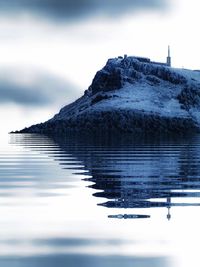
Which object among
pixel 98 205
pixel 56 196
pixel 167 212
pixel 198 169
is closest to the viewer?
pixel 167 212

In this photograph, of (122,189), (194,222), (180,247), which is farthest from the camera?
(122,189)

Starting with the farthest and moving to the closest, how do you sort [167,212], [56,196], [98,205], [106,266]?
[56,196]
[98,205]
[167,212]
[106,266]

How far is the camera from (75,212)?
2161cm

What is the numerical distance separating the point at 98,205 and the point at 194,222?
4.64 meters

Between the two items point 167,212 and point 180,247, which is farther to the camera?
point 167,212

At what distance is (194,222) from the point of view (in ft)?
63.1

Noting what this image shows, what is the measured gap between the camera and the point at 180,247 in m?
15.9

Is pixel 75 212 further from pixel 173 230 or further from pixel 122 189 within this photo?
pixel 122 189

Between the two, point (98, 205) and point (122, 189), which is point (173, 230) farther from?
point (122, 189)

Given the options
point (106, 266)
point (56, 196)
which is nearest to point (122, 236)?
point (106, 266)

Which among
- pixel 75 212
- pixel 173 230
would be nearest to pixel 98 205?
pixel 75 212

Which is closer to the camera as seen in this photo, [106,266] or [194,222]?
[106,266]

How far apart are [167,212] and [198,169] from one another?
19670 mm

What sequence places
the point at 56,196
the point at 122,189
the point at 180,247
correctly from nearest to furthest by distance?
the point at 180,247
the point at 56,196
the point at 122,189
